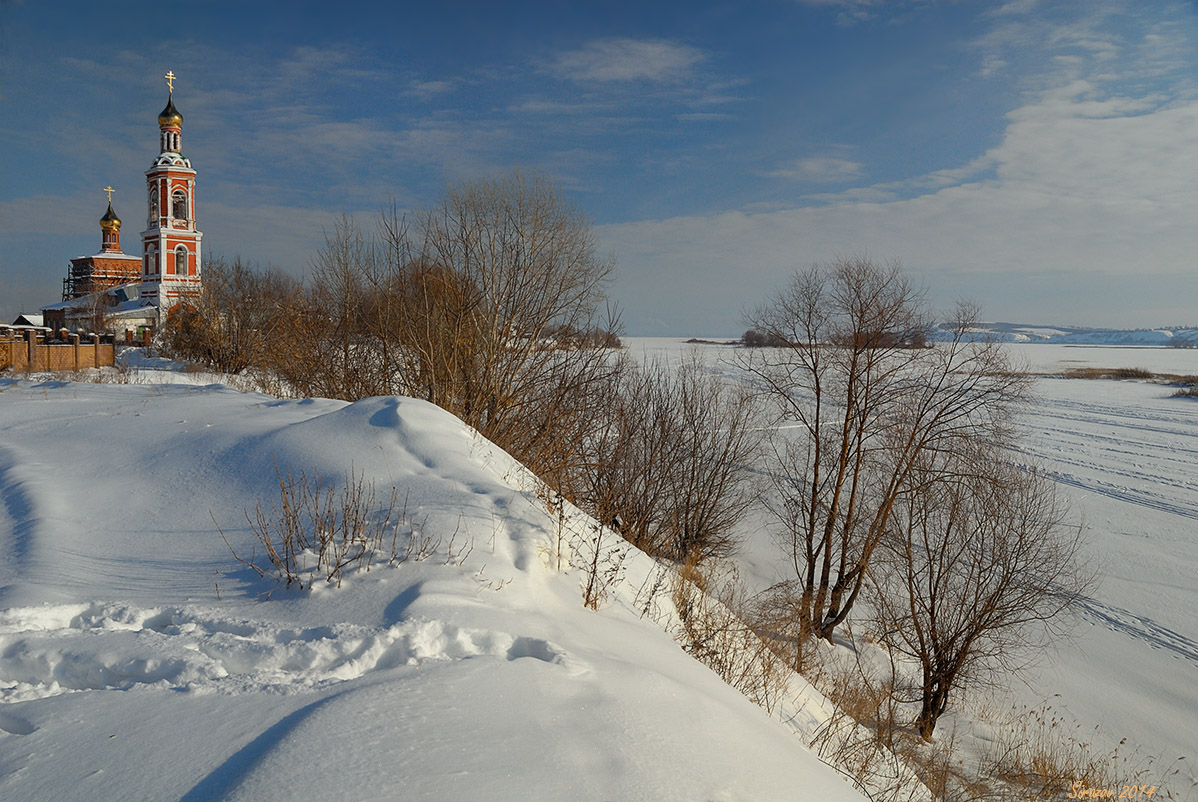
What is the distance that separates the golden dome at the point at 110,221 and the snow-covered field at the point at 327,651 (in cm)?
7582

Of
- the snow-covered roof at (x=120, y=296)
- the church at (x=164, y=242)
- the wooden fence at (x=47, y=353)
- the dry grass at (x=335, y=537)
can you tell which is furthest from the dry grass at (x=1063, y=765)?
the snow-covered roof at (x=120, y=296)

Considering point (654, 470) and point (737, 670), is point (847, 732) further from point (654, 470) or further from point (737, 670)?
point (654, 470)

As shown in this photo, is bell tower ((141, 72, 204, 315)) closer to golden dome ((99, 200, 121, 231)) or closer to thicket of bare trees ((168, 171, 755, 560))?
golden dome ((99, 200, 121, 231))

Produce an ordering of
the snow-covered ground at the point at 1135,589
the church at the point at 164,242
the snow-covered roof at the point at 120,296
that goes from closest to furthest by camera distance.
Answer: the snow-covered ground at the point at 1135,589
the church at the point at 164,242
the snow-covered roof at the point at 120,296

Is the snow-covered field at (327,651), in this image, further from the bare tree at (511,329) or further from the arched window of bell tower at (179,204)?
the arched window of bell tower at (179,204)

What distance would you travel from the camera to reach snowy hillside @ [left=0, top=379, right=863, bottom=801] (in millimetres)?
2797

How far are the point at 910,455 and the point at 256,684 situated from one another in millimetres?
17114

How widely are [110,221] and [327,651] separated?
3289 inches

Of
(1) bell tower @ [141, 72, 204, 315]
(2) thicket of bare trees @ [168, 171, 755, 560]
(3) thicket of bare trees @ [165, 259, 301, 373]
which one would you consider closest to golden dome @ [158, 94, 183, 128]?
(1) bell tower @ [141, 72, 204, 315]

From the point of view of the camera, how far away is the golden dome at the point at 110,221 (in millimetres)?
69562

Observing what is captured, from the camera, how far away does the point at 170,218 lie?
169 feet

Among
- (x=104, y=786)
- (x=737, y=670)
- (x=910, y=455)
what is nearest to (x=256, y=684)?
(x=104, y=786)

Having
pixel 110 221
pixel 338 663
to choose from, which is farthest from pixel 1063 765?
pixel 110 221

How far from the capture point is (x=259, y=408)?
9586 millimetres
